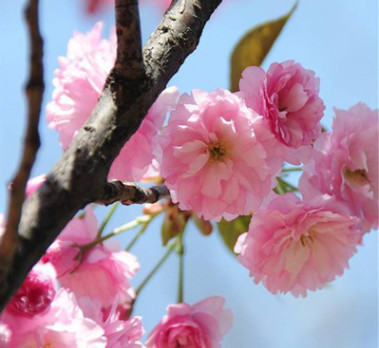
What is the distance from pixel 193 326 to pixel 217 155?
279mm

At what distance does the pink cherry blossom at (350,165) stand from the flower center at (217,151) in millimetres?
160

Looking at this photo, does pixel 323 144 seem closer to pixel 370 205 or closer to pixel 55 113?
pixel 370 205

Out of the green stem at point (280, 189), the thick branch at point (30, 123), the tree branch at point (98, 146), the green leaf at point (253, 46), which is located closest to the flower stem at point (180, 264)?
the green stem at point (280, 189)

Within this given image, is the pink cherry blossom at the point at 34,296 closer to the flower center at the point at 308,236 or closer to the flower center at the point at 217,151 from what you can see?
the flower center at the point at 217,151

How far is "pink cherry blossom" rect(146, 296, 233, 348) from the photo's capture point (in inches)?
39.9

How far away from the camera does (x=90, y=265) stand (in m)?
1.04

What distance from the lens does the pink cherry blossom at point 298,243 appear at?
948 millimetres

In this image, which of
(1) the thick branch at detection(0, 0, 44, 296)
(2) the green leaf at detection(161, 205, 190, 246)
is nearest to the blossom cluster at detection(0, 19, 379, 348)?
(2) the green leaf at detection(161, 205, 190, 246)

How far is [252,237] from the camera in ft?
3.10

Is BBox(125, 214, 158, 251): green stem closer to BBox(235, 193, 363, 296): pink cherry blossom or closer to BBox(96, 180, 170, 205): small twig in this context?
BBox(235, 193, 363, 296): pink cherry blossom

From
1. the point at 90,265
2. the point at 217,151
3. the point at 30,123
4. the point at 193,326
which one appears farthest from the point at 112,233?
the point at 30,123

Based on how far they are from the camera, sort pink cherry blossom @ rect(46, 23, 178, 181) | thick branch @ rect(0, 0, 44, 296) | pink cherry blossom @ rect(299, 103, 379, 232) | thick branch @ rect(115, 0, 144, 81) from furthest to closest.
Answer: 1. pink cherry blossom @ rect(299, 103, 379, 232)
2. pink cherry blossom @ rect(46, 23, 178, 181)
3. thick branch @ rect(115, 0, 144, 81)
4. thick branch @ rect(0, 0, 44, 296)

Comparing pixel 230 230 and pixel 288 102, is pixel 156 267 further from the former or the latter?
pixel 288 102

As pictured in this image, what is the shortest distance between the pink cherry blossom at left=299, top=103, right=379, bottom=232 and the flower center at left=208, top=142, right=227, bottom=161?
160 mm
